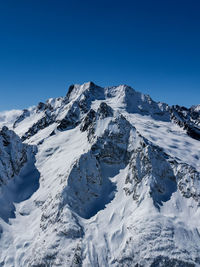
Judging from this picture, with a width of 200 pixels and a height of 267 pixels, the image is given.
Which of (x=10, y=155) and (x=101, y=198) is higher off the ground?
(x=10, y=155)

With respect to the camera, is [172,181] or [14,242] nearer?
[14,242]

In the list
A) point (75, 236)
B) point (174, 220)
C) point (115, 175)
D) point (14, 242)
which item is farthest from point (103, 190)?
point (14, 242)

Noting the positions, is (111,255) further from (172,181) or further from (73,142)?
(73,142)

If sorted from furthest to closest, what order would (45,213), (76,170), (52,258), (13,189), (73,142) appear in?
(73,142), (13,189), (76,170), (45,213), (52,258)

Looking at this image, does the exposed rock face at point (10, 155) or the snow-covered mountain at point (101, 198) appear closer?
the snow-covered mountain at point (101, 198)

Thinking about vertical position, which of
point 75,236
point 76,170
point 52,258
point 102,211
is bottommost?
point 52,258

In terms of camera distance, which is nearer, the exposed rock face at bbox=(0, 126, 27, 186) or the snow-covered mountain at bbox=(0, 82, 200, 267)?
the snow-covered mountain at bbox=(0, 82, 200, 267)

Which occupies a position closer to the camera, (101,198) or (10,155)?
(101,198)

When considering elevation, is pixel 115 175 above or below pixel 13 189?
above
